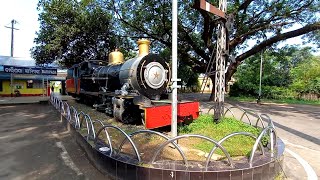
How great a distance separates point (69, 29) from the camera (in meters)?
19.9

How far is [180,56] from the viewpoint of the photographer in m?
22.4

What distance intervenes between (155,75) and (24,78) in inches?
1123

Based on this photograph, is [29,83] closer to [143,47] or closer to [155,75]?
[143,47]

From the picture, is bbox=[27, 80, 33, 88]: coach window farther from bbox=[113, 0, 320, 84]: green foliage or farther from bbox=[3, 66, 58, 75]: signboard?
bbox=[113, 0, 320, 84]: green foliage

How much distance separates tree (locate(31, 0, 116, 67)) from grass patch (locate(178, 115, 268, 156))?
14492 millimetres

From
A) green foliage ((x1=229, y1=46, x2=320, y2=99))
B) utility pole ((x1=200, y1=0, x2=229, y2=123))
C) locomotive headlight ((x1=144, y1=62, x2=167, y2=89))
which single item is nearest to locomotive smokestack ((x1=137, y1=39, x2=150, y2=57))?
locomotive headlight ((x1=144, y1=62, x2=167, y2=89))

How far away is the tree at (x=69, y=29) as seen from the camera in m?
20.0

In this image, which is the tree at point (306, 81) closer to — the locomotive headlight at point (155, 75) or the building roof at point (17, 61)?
the locomotive headlight at point (155, 75)

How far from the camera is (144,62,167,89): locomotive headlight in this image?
9.00 metres

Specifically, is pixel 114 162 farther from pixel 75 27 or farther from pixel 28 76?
pixel 28 76

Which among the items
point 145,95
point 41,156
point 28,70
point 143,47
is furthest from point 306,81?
point 28,70

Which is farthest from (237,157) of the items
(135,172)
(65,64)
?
(65,64)

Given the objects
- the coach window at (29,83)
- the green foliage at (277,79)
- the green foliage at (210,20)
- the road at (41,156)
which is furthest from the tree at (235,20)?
the coach window at (29,83)

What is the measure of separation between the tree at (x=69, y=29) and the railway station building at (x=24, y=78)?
6478 mm
